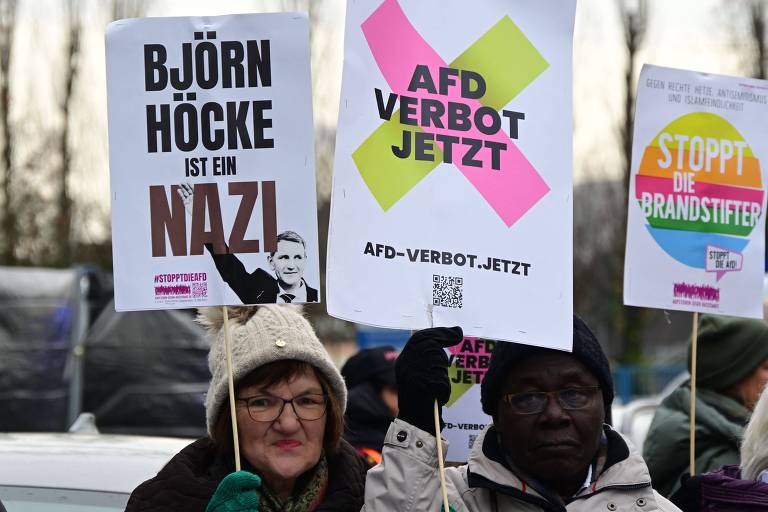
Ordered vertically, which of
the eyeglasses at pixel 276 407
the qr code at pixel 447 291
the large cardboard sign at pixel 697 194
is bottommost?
the eyeglasses at pixel 276 407

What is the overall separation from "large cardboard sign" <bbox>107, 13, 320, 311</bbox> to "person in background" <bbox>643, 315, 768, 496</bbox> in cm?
203

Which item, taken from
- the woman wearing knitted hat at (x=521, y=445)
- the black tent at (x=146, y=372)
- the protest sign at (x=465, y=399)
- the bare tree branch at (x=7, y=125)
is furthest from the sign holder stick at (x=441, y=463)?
the bare tree branch at (x=7, y=125)

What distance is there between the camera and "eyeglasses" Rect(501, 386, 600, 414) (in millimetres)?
3547

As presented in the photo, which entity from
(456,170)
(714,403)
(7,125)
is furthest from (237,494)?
(7,125)

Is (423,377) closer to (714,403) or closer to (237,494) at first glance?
(237,494)

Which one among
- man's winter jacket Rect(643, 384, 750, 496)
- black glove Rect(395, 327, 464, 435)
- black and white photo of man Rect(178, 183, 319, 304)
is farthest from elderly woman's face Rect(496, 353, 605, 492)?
man's winter jacket Rect(643, 384, 750, 496)

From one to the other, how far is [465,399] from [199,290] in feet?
4.30

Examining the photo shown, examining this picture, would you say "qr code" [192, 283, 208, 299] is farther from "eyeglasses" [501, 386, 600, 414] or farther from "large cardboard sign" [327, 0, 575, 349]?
"eyeglasses" [501, 386, 600, 414]

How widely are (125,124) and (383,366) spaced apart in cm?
281

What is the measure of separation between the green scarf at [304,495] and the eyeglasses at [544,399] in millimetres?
628

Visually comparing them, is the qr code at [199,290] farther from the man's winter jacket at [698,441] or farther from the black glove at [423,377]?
the man's winter jacket at [698,441]

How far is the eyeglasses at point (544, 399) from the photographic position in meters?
3.55

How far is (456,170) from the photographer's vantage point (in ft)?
11.9

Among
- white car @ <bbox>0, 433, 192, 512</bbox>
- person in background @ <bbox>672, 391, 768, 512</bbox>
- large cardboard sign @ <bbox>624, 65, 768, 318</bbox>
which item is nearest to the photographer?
person in background @ <bbox>672, 391, 768, 512</bbox>
